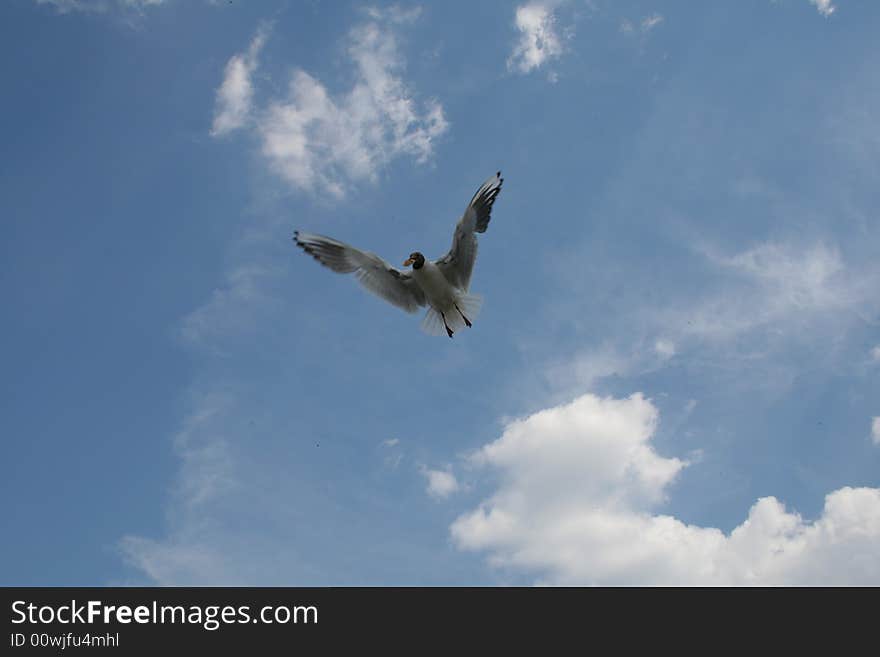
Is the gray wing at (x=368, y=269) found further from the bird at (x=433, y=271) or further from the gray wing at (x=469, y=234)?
the gray wing at (x=469, y=234)

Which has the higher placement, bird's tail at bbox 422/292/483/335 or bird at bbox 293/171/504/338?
bird at bbox 293/171/504/338

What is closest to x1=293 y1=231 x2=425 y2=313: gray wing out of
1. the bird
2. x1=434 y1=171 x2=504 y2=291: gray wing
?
the bird

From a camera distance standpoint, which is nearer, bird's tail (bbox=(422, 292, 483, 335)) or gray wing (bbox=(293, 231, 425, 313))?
gray wing (bbox=(293, 231, 425, 313))

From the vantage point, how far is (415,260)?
62.5 ft

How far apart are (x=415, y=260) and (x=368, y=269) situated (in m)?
1.26

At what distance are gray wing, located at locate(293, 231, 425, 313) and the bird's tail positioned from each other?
485mm

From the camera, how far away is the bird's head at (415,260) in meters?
19.0

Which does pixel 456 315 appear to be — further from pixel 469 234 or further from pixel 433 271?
pixel 469 234

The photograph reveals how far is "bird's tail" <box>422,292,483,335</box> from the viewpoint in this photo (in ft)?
63.4

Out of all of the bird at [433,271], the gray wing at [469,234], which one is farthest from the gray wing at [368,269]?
the gray wing at [469,234]

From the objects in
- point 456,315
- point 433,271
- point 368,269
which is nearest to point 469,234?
point 433,271

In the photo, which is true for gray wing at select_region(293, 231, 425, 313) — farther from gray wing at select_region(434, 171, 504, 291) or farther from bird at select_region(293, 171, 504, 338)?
gray wing at select_region(434, 171, 504, 291)
